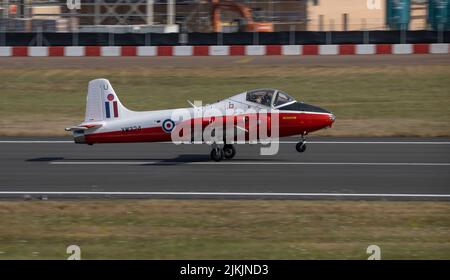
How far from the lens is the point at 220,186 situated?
16891 mm

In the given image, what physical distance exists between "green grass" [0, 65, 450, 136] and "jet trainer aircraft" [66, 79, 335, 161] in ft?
18.1

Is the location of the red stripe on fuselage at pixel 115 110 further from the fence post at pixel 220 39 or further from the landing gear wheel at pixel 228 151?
the fence post at pixel 220 39

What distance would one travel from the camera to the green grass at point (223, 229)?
11117mm

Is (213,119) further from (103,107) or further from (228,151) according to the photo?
(103,107)

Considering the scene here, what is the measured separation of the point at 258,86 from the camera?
3334cm

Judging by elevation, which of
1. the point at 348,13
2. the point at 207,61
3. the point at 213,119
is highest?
the point at 348,13

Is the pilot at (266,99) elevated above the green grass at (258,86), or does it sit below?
above

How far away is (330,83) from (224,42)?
873 centimetres

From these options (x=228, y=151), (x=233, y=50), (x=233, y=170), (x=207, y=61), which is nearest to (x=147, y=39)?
(x=207, y=61)

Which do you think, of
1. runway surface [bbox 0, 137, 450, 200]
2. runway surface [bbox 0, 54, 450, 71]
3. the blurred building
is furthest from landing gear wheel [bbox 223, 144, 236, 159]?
the blurred building

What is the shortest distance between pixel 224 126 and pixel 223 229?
7176 millimetres

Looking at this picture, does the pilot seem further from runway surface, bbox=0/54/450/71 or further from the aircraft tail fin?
runway surface, bbox=0/54/450/71

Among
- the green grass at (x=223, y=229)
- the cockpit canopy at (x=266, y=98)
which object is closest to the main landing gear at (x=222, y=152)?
the cockpit canopy at (x=266, y=98)
